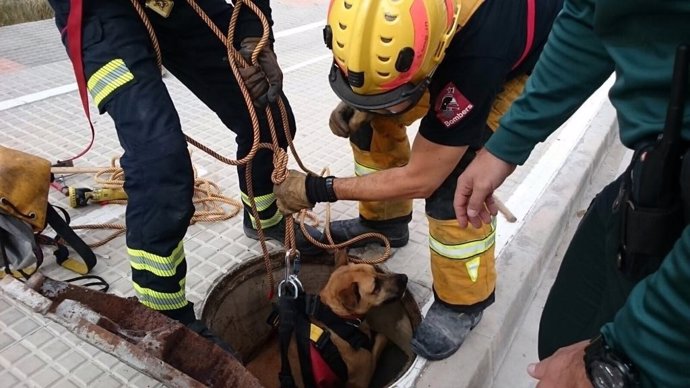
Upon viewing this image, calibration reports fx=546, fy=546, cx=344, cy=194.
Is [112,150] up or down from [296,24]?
up

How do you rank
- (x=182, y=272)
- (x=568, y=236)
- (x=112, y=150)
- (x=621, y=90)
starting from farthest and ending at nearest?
(x=112, y=150)
(x=568, y=236)
(x=182, y=272)
(x=621, y=90)

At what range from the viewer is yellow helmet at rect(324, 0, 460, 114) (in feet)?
5.31

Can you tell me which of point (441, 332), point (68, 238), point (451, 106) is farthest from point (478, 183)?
point (68, 238)

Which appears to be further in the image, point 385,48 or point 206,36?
point 206,36

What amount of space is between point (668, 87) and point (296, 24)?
18.9 ft

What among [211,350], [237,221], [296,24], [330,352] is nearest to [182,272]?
[211,350]

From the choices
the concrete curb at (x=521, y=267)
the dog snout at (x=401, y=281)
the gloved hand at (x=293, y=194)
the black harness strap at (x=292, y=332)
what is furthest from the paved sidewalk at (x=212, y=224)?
the gloved hand at (x=293, y=194)

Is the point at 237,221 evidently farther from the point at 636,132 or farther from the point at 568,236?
the point at 636,132

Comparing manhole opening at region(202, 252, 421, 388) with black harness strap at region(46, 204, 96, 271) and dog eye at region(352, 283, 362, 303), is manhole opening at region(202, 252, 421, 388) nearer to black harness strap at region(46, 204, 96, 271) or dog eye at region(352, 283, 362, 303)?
dog eye at region(352, 283, 362, 303)

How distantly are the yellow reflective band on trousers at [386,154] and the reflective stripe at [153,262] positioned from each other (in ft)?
3.24

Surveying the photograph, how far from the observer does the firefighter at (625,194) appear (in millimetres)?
887

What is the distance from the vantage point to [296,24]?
20.8 ft

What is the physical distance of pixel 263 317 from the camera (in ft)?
9.30

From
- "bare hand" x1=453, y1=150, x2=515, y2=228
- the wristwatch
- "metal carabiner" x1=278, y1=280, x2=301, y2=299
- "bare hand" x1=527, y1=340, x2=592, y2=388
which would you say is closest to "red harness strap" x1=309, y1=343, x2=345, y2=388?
"metal carabiner" x1=278, y1=280, x2=301, y2=299
